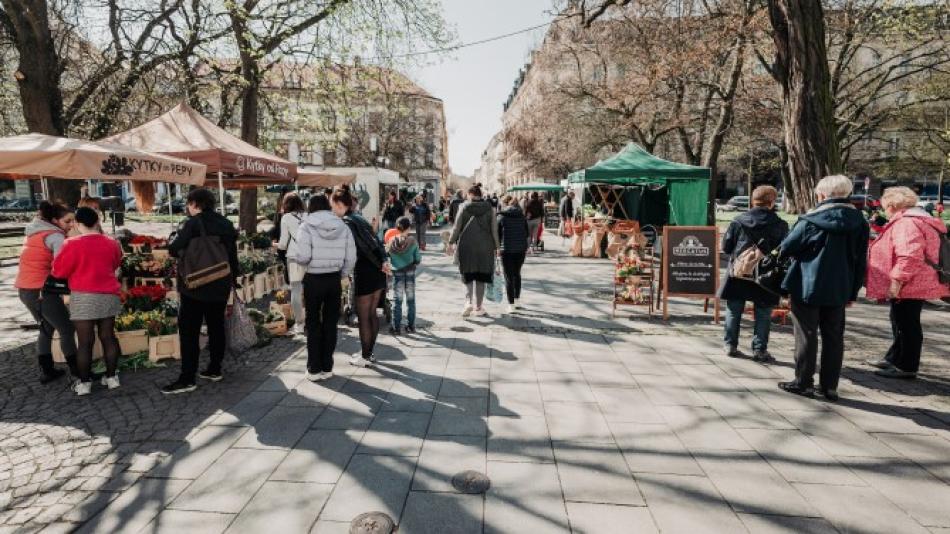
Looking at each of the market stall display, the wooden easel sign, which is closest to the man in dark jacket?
the wooden easel sign

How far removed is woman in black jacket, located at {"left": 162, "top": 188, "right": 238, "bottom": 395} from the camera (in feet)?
14.5

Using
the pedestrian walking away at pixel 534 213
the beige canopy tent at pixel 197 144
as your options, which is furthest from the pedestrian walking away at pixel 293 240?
the pedestrian walking away at pixel 534 213

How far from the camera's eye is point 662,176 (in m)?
10.6

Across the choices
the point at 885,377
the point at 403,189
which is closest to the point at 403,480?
the point at 885,377

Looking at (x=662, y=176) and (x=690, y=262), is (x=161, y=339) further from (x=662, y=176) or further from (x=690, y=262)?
(x=662, y=176)

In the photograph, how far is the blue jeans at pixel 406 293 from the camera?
21.0 ft

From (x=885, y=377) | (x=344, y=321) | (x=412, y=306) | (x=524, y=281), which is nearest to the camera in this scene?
(x=885, y=377)

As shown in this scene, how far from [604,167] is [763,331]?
604 cm

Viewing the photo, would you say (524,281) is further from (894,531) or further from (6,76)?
(6,76)

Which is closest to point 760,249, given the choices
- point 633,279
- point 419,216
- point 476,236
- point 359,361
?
point 633,279

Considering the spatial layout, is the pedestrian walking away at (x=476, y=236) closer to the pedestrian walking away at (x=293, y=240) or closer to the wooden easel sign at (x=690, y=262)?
the pedestrian walking away at (x=293, y=240)

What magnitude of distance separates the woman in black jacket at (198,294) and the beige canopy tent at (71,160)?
118cm

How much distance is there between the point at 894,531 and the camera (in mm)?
2660

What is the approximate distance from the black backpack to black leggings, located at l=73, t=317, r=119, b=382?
2.29 meters
